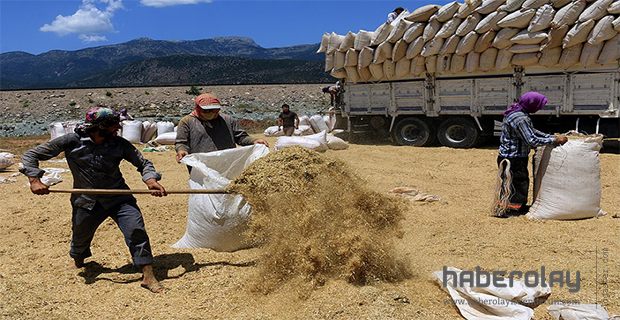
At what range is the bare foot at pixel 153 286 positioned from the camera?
3574mm

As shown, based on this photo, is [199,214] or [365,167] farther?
[365,167]

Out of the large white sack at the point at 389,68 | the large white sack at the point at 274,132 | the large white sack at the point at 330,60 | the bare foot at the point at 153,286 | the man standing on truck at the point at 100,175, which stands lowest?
the large white sack at the point at 274,132

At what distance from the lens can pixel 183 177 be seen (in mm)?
8164

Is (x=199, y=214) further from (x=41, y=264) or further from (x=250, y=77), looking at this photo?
(x=250, y=77)

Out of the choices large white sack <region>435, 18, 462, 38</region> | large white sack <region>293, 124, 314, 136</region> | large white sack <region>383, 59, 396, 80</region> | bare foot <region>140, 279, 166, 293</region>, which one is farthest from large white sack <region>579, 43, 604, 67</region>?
bare foot <region>140, 279, 166, 293</region>

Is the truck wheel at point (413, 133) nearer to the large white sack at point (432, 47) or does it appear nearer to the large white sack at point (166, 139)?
the large white sack at point (432, 47)

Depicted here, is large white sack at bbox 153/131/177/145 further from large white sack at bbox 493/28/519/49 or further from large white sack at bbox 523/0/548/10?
large white sack at bbox 523/0/548/10

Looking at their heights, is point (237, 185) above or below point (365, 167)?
above

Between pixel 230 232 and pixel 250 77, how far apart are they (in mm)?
48570

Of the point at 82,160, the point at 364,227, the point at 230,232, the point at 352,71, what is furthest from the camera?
the point at 352,71

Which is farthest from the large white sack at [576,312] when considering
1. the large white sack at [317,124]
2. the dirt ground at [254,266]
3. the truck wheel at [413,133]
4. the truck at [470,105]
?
the large white sack at [317,124]

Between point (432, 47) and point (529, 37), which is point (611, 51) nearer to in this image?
point (529, 37)

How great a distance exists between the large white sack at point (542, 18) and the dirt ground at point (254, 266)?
363 cm

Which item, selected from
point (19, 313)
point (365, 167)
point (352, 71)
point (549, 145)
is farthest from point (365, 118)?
point (19, 313)
